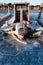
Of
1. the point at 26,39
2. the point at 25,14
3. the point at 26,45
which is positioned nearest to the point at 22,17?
the point at 25,14

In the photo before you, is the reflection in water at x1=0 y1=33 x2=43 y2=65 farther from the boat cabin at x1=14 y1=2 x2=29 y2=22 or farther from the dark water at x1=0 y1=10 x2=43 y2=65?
the boat cabin at x1=14 y1=2 x2=29 y2=22

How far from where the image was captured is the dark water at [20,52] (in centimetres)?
2084

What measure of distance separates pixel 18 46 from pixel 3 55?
13.1 ft

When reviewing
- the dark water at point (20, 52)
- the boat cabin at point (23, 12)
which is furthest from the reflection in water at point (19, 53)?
the boat cabin at point (23, 12)

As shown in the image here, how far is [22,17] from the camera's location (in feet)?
146

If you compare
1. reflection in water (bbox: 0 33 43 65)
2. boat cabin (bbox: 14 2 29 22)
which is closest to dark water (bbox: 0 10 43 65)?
reflection in water (bbox: 0 33 43 65)

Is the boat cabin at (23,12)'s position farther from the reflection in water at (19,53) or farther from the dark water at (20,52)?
the reflection in water at (19,53)

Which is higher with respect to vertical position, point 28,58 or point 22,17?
point 28,58

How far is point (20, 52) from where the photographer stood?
23.9m

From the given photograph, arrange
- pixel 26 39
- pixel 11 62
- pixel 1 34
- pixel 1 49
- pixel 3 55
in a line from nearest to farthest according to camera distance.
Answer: pixel 11 62, pixel 3 55, pixel 1 49, pixel 26 39, pixel 1 34

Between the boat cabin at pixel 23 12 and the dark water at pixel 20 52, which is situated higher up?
the dark water at pixel 20 52

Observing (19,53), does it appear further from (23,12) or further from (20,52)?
(23,12)

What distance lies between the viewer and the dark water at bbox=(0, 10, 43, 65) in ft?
68.4

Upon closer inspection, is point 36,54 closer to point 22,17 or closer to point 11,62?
point 11,62
